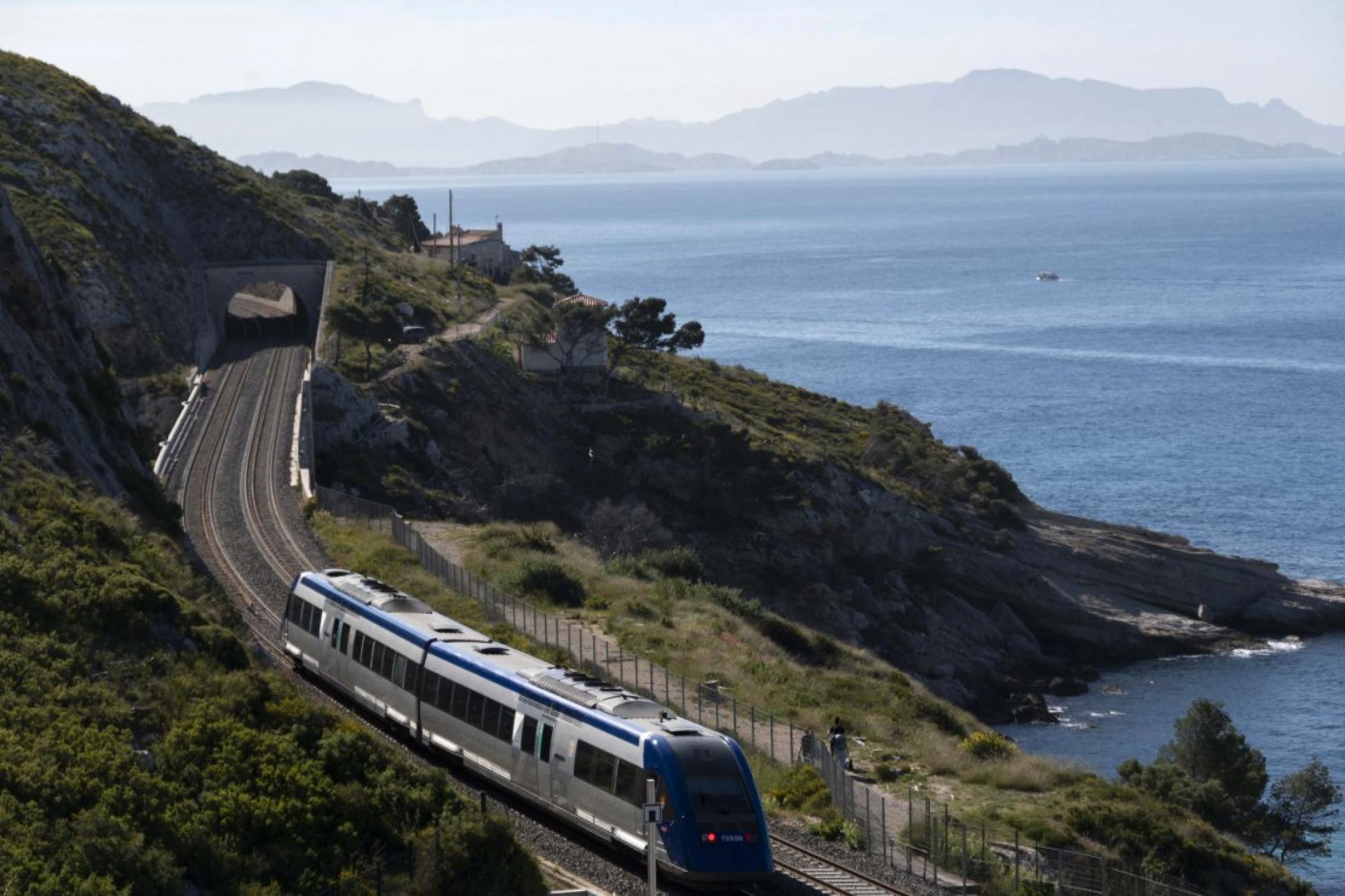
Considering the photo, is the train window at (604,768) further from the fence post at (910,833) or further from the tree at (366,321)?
the tree at (366,321)

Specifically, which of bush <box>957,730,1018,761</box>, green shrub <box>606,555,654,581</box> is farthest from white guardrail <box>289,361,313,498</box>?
Result: bush <box>957,730,1018,761</box>

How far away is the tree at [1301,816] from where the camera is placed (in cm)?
4294

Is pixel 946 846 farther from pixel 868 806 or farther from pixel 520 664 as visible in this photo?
pixel 520 664

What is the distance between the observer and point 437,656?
2683cm

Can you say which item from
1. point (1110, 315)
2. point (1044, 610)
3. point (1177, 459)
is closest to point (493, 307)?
point (1044, 610)

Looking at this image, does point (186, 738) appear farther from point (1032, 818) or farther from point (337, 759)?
point (1032, 818)

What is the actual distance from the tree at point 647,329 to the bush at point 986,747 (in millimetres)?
54429

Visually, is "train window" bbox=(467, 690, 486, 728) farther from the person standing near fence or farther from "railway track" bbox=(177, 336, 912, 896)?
the person standing near fence

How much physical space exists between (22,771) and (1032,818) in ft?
58.1

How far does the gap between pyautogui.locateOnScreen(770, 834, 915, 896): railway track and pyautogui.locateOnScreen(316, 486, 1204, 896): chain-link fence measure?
1453mm

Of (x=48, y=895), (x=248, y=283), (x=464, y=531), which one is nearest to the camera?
(x=48, y=895)

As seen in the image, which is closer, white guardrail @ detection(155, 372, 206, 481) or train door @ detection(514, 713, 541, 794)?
train door @ detection(514, 713, 541, 794)

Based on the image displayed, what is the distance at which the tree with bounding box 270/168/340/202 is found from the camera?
132m

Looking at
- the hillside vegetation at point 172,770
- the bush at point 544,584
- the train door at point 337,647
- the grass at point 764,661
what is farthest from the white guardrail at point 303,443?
the hillside vegetation at point 172,770
